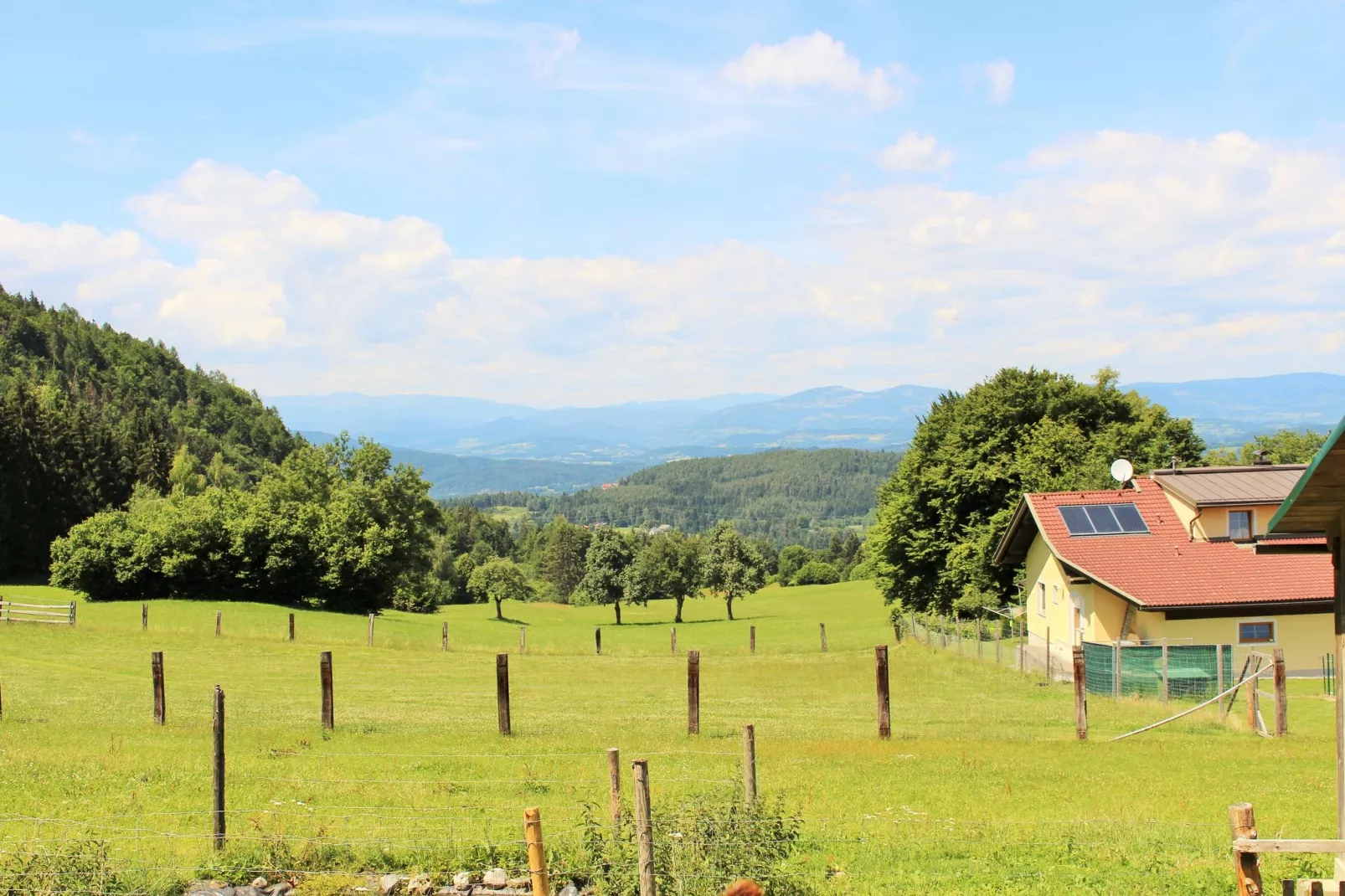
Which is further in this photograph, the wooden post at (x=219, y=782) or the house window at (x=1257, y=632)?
the house window at (x=1257, y=632)

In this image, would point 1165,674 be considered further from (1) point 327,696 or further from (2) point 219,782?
(2) point 219,782

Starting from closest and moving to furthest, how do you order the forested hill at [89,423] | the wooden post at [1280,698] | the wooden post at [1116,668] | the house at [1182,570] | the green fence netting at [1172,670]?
the wooden post at [1280,698], the green fence netting at [1172,670], the wooden post at [1116,668], the house at [1182,570], the forested hill at [89,423]

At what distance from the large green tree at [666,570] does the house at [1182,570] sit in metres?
50.4

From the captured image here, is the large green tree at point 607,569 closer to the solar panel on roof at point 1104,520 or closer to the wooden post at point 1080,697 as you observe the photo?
the solar panel on roof at point 1104,520

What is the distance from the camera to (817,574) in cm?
15475

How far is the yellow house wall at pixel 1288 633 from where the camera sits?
31.4 m

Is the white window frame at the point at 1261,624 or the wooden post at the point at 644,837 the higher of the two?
the wooden post at the point at 644,837

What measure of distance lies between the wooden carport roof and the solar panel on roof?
28.0 metres

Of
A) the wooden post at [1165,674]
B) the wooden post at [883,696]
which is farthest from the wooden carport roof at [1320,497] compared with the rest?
the wooden post at [1165,674]

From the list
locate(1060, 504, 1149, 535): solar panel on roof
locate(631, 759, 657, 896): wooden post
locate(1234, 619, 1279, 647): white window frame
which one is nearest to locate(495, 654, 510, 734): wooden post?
locate(631, 759, 657, 896): wooden post

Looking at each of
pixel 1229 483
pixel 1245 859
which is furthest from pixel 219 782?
pixel 1229 483

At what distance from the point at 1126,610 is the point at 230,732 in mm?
26495

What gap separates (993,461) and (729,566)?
43381 millimetres

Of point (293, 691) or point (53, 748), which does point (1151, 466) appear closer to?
point (293, 691)
